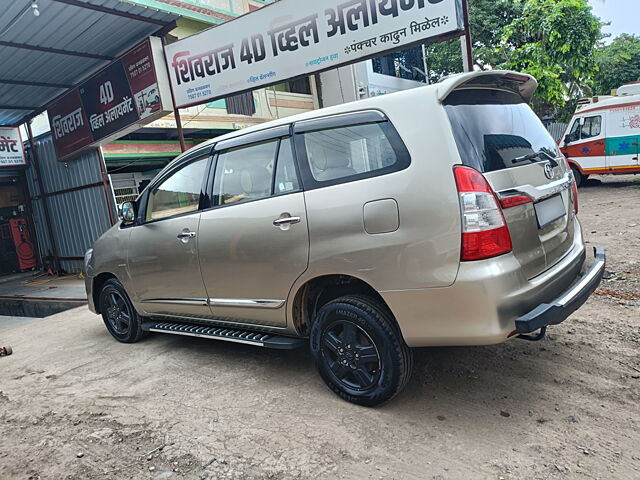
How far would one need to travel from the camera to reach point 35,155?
1118cm

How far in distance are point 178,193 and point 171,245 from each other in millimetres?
462

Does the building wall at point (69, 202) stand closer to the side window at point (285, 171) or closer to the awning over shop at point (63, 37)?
the awning over shop at point (63, 37)

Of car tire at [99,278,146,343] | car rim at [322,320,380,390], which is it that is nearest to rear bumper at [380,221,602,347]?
car rim at [322,320,380,390]

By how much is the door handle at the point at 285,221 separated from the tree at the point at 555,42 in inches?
481

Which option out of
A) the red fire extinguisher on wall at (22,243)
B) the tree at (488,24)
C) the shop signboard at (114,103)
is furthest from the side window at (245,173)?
A: the tree at (488,24)

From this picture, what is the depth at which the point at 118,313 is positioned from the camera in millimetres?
4715

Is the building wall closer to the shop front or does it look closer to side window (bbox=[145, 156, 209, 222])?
the shop front

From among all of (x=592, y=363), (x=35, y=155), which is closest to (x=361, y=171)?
(x=592, y=363)

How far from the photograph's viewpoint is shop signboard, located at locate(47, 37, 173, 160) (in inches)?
282

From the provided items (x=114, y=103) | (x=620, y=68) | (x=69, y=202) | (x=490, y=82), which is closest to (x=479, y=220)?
(x=490, y=82)

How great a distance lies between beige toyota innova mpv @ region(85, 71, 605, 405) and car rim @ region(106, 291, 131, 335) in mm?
1300

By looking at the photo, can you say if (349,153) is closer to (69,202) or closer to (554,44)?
(69,202)

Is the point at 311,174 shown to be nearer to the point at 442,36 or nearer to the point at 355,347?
the point at 355,347

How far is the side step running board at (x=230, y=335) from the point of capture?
3.14 m
